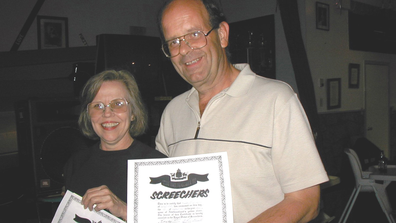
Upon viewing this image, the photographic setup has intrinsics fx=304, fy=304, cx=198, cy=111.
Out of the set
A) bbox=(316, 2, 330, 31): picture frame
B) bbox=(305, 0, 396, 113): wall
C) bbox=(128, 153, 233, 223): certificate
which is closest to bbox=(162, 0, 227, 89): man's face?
bbox=(128, 153, 233, 223): certificate

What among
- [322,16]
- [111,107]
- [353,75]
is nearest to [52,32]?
[111,107]

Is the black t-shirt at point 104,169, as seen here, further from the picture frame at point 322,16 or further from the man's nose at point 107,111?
the picture frame at point 322,16

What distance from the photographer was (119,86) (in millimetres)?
1364

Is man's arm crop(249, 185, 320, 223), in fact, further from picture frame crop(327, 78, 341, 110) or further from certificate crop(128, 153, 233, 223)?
picture frame crop(327, 78, 341, 110)

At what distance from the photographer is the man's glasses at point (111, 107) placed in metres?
1.32

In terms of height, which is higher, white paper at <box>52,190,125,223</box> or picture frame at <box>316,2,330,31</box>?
picture frame at <box>316,2,330,31</box>

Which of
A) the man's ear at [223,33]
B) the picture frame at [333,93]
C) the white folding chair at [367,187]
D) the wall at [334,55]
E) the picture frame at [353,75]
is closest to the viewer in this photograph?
the man's ear at [223,33]

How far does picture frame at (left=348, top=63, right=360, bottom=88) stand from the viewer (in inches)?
208

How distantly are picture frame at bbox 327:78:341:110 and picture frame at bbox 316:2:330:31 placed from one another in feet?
2.77

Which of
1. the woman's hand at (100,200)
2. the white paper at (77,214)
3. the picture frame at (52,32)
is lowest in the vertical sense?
the white paper at (77,214)

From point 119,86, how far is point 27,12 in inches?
157

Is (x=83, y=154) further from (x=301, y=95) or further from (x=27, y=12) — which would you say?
(x=27, y=12)

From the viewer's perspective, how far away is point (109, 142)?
132 centimetres

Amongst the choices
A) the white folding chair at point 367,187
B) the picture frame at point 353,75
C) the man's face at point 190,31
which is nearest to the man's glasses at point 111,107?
the man's face at point 190,31
